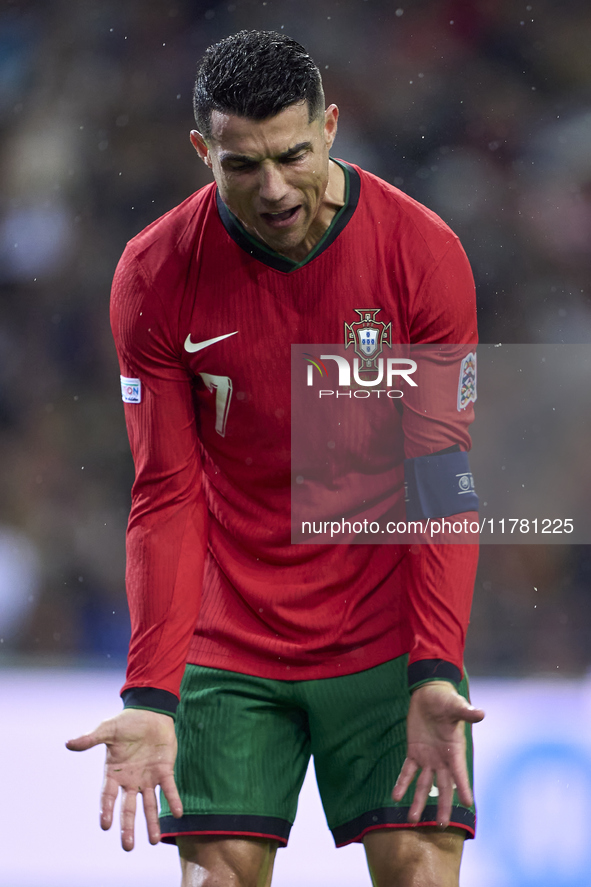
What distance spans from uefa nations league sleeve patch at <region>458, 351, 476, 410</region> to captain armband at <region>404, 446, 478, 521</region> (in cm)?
9

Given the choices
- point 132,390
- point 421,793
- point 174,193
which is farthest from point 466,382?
point 174,193

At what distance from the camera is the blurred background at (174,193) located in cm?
373

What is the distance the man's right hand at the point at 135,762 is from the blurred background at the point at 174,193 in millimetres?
1921

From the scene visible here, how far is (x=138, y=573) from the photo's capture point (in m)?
1.78

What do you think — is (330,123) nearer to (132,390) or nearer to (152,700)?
(132,390)

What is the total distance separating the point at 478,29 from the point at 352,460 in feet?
8.38

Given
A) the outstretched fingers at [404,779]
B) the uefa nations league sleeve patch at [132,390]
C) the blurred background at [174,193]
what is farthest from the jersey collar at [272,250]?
the blurred background at [174,193]

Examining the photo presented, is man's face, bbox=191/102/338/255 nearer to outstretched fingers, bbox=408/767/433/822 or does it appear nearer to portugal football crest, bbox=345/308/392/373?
portugal football crest, bbox=345/308/392/373

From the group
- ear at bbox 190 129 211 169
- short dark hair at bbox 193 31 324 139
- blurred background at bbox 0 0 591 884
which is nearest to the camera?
short dark hair at bbox 193 31 324 139

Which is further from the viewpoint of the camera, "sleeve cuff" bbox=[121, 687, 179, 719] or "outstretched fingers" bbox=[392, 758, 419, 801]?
"sleeve cuff" bbox=[121, 687, 179, 719]

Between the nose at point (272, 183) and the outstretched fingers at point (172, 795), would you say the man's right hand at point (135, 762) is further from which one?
the nose at point (272, 183)

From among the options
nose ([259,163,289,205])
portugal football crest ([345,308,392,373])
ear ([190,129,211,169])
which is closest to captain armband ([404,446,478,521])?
portugal football crest ([345,308,392,373])

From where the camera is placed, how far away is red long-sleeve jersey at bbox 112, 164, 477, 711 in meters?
1.72

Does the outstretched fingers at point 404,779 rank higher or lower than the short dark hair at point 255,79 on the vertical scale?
lower
